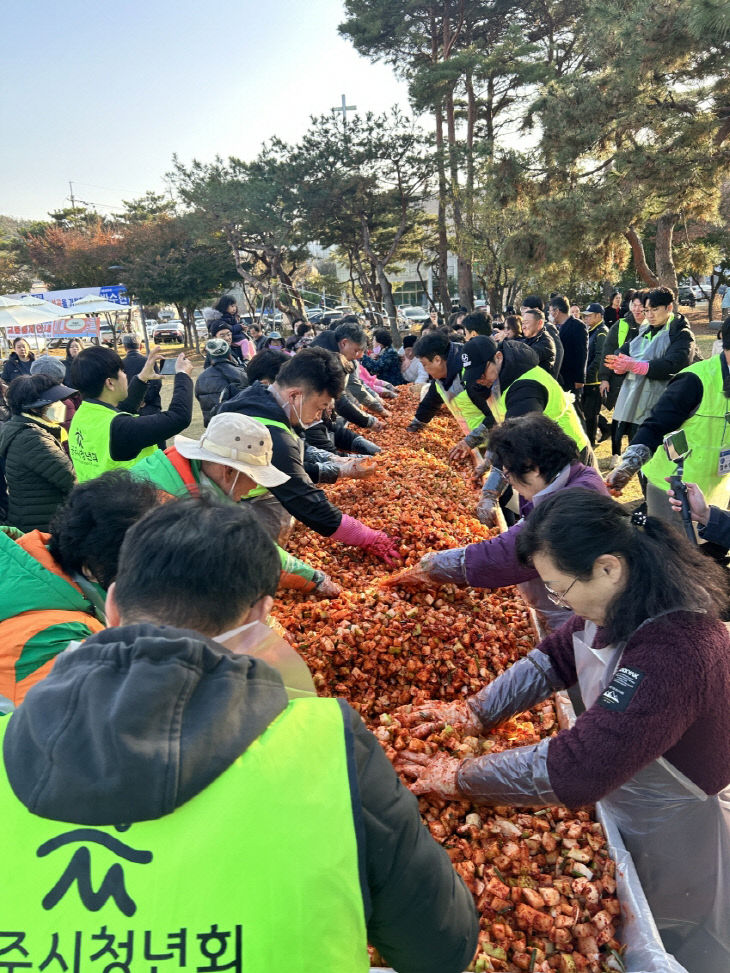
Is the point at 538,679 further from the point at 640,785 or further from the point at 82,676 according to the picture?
the point at 82,676

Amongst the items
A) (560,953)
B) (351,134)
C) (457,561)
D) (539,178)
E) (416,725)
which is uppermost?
(351,134)

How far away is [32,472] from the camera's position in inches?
153

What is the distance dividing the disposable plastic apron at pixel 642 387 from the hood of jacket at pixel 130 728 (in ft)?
18.7

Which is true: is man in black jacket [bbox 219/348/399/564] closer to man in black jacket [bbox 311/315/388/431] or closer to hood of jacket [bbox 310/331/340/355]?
man in black jacket [bbox 311/315/388/431]

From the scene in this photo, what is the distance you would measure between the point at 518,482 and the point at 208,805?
2162 millimetres

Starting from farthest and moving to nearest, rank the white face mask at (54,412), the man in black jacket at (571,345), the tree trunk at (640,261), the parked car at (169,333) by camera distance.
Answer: the parked car at (169,333), the tree trunk at (640,261), the man in black jacket at (571,345), the white face mask at (54,412)

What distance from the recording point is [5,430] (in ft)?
12.9

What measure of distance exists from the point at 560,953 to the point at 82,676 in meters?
1.43

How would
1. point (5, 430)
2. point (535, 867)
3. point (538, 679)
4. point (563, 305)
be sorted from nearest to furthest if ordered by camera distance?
1. point (535, 867)
2. point (538, 679)
3. point (5, 430)
4. point (563, 305)

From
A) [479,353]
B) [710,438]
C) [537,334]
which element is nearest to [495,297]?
[537,334]

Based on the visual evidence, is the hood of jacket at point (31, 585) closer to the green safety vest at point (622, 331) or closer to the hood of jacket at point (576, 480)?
the hood of jacket at point (576, 480)

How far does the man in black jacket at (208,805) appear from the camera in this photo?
30.6 inches

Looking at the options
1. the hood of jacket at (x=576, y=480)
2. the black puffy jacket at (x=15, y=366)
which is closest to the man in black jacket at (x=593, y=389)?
the hood of jacket at (x=576, y=480)

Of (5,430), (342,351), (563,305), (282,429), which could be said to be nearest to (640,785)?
(282,429)
